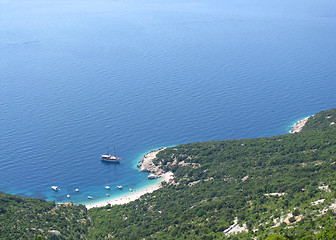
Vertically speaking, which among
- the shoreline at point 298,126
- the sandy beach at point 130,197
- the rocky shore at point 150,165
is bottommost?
the sandy beach at point 130,197

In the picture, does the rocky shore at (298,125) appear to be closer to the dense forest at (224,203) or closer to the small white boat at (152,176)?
the dense forest at (224,203)

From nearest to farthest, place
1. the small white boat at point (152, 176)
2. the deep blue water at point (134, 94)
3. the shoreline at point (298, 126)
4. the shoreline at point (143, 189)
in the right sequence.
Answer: the shoreline at point (143, 189) → the small white boat at point (152, 176) → the deep blue water at point (134, 94) → the shoreline at point (298, 126)

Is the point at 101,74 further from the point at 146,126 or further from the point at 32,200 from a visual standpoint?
the point at 32,200

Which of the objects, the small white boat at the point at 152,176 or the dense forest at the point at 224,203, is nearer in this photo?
the dense forest at the point at 224,203

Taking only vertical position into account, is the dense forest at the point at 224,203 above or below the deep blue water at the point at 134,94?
below

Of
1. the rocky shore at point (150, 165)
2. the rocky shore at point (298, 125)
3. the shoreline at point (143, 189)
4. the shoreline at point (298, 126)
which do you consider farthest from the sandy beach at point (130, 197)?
the rocky shore at point (298, 125)

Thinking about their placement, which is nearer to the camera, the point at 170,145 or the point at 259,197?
the point at 259,197

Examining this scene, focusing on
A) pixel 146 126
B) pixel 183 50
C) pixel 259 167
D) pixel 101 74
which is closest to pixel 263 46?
pixel 183 50
